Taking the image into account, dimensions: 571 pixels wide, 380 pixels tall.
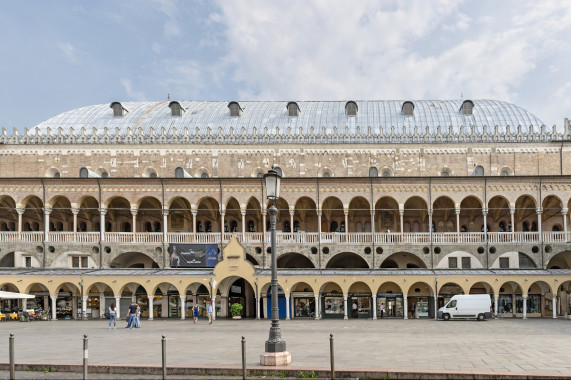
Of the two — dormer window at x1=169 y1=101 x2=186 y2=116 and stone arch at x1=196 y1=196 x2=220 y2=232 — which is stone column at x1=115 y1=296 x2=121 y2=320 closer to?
stone arch at x1=196 y1=196 x2=220 y2=232

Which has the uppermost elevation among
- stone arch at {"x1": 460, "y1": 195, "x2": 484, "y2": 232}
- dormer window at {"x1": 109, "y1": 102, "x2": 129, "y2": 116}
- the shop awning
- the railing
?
dormer window at {"x1": 109, "y1": 102, "x2": 129, "y2": 116}

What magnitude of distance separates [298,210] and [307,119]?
11.8 meters

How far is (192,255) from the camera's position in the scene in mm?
47781

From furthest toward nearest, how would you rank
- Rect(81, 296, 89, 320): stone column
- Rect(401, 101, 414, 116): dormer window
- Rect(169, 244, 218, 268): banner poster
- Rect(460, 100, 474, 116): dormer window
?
Rect(401, 101, 414, 116): dormer window < Rect(460, 100, 474, 116): dormer window < Rect(169, 244, 218, 268): banner poster < Rect(81, 296, 89, 320): stone column

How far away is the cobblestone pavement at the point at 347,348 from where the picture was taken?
61.3ft

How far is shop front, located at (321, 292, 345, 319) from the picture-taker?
47.1 meters

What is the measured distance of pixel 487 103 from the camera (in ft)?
202

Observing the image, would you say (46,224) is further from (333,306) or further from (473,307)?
(473,307)

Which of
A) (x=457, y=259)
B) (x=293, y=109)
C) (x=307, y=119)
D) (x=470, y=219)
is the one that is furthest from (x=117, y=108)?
(x=457, y=259)

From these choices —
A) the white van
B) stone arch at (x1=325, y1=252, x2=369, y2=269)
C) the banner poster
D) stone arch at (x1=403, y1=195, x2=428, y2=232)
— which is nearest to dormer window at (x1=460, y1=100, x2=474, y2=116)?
stone arch at (x1=403, y1=195, x2=428, y2=232)

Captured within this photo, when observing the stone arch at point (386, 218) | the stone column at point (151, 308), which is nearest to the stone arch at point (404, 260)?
the stone arch at point (386, 218)

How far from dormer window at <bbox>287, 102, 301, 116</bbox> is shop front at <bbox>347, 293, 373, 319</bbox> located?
21608 mm

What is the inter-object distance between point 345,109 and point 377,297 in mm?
22192

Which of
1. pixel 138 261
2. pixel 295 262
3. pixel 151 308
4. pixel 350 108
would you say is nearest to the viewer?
pixel 151 308
